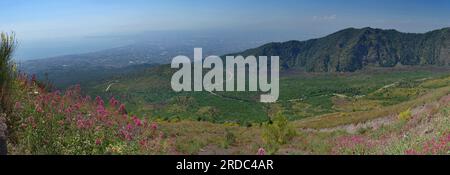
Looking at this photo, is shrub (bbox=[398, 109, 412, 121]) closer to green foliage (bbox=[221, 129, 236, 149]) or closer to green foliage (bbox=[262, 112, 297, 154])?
green foliage (bbox=[262, 112, 297, 154])

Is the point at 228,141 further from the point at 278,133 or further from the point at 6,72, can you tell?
the point at 6,72

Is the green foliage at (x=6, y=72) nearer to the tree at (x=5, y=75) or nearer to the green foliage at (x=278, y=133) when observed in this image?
the tree at (x=5, y=75)

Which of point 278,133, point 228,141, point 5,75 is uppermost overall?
point 5,75

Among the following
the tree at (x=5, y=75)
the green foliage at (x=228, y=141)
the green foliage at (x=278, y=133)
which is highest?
the tree at (x=5, y=75)

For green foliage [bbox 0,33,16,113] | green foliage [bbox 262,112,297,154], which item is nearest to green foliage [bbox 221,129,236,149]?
green foliage [bbox 262,112,297,154]

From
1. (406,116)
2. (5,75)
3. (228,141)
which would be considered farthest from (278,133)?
(5,75)

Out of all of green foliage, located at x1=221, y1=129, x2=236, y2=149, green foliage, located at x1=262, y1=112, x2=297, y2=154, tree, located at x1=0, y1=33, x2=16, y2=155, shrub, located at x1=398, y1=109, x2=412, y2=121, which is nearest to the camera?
tree, located at x1=0, y1=33, x2=16, y2=155

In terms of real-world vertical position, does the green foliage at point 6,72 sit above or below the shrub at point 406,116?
above

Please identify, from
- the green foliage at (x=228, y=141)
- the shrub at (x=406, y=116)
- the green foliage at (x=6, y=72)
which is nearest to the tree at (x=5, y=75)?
the green foliage at (x=6, y=72)

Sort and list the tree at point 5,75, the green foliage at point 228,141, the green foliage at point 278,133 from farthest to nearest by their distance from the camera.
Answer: the green foliage at point 278,133 < the green foliage at point 228,141 < the tree at point 5,75

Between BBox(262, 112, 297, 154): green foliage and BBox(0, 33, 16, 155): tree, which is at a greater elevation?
BBox(0, 33, 16, 155): tree

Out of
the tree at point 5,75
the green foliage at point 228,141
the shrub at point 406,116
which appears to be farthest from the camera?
the shrub at point 406,116
